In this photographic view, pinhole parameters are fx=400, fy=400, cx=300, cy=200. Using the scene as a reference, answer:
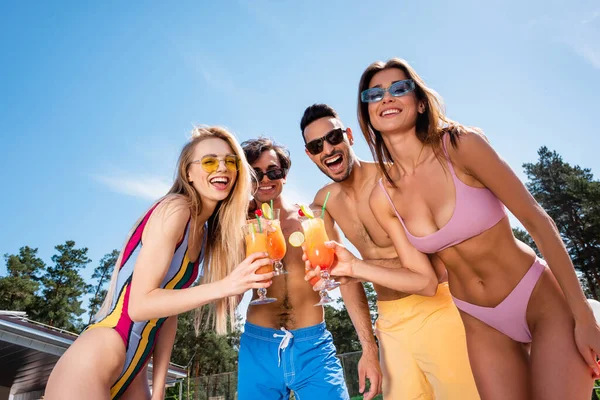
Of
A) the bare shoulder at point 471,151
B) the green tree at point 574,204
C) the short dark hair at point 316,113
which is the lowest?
the bare shoulder at point 471,151

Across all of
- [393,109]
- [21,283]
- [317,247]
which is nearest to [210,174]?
[317,247]

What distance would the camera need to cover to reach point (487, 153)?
7.93 feet

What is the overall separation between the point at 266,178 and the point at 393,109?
1951 millimetres

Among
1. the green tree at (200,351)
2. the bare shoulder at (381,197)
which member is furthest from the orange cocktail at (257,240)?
the green tree at (200,351)

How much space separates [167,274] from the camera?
2.63 m

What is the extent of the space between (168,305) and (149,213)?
0.66 m

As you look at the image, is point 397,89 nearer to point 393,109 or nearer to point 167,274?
point 393,109

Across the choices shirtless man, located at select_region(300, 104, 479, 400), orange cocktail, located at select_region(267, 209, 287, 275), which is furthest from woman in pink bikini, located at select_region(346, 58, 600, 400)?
orange cocktail, located at select_region(267, 209, 287, 275)

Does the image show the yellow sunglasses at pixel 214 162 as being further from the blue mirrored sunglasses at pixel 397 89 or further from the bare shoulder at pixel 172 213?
the blue mirrored sunglasses at pixel 397 89

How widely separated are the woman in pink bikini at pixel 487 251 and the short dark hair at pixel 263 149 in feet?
6.09

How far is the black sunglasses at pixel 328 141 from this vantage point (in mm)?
4125

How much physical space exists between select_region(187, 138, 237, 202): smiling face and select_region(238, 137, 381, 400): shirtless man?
1.30m

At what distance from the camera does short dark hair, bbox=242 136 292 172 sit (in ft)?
14.9

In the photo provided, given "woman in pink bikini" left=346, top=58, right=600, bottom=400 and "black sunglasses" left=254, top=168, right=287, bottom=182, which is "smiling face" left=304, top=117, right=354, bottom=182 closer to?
"black sunglasses" left=254, top=168, right=287, bottom=182
